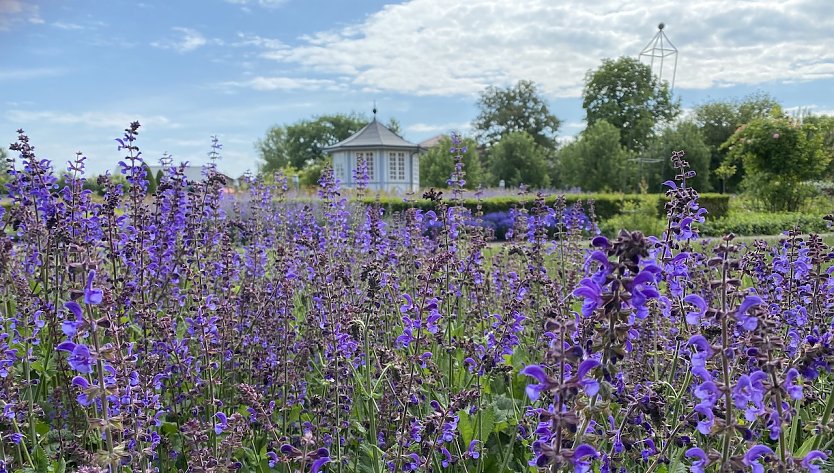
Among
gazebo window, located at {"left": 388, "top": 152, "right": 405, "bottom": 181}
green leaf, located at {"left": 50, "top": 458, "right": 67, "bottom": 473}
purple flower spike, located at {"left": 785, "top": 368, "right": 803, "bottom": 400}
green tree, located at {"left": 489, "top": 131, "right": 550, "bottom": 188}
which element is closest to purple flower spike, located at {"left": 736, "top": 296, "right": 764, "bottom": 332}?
purple flower spike, located at {"left": 785, "top": 368, "right": 803, "bottom": 400}

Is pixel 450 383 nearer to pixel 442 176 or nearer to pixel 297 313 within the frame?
pixel 297 313

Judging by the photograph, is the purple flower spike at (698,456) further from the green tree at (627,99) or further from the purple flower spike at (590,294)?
the green tree at (627,99)

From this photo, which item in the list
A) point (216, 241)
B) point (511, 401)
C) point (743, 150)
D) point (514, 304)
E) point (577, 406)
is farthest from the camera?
point (743, 150)

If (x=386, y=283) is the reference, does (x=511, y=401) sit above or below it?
below

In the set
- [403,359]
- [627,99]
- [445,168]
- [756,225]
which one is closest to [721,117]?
[627,99]

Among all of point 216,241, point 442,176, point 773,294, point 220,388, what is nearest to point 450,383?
Result: point 220,388

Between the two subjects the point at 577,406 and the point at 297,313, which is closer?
the point at 577,406

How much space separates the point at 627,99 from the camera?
196ft

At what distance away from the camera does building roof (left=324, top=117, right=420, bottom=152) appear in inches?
1608

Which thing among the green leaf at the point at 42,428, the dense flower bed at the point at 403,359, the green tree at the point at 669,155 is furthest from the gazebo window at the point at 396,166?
the green leaf at the point at 42,428

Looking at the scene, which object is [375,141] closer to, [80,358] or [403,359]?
[403,359]

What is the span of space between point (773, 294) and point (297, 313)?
13.2 feet

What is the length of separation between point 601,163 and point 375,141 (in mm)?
15348

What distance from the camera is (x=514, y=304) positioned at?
356cm
